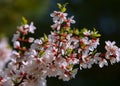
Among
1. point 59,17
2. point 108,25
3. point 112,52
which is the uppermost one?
point 108,25

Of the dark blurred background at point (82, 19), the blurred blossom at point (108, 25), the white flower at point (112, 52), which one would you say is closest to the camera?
the white flower at point (112, 52)

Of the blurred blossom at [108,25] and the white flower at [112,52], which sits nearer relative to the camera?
the white flower at [112,52]

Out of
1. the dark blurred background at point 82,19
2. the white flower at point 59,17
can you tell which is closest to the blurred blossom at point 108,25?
the dark blurred background at point 82,19

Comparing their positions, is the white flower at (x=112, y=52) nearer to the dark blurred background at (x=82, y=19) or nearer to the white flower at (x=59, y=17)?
Result: the white flower at (x=59, y=17)

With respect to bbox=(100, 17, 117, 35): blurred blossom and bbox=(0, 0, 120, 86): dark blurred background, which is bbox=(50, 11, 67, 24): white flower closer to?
bbox=(0, 0, 120, 86): dark blurred background

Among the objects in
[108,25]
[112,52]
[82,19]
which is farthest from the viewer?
[108,25]

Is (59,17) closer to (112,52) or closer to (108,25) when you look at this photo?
(112,52)

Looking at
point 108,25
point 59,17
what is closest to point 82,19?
point 108,25

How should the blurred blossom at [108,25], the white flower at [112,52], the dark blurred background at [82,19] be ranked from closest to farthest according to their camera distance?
1. the white flower at [112,52]
2. the dark blurred background at [82,19]
3. the blurred blossom at [108,25]

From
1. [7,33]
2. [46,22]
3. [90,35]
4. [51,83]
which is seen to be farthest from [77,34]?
[46,22]

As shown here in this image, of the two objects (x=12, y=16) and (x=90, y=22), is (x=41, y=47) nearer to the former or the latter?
(x=12, y=16)
